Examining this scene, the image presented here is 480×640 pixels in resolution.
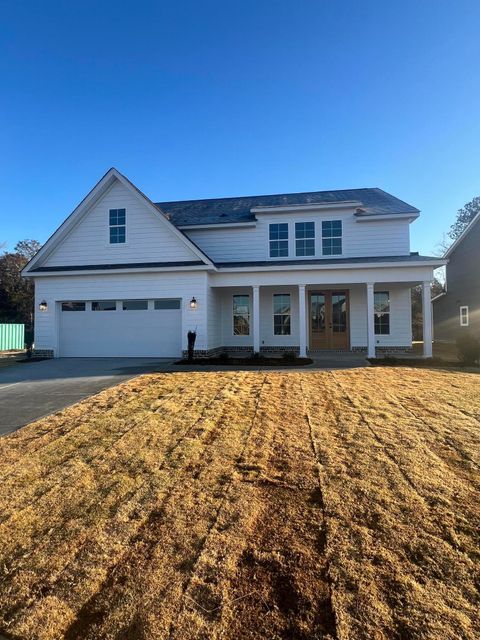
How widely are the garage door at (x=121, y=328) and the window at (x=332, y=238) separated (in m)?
6.87

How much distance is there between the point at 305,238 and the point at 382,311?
4753 millimetres

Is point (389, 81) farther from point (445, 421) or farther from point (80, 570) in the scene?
point (80, 570)

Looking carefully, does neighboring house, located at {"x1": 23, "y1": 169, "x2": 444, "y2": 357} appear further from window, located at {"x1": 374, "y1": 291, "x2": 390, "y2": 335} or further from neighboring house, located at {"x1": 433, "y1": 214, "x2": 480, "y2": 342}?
neighboring house, located at {"x1": 433, "y1": 214, "x2": 480, "y2": 342}

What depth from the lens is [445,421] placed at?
18.0 feet

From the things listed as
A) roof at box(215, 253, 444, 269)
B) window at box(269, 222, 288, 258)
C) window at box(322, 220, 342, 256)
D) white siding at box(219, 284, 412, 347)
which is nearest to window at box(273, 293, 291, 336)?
white siding at box(219, 284, 412, 347)

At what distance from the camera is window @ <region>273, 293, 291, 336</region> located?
51.9 ft

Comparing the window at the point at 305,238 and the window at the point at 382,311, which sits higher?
the window at the point at 305,238

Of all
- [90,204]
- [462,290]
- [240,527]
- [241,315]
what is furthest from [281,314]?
[240,527]

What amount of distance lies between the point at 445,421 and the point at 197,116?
14.4 metres

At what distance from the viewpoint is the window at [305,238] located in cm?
1533

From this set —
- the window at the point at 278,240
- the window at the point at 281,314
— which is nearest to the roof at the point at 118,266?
the window at the point at 278,240

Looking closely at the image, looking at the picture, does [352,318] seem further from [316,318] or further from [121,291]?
[121,291]

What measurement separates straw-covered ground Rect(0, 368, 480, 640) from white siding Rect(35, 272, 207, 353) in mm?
8100

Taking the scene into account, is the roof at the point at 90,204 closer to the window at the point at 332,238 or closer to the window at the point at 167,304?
the window at the point at 167,304
